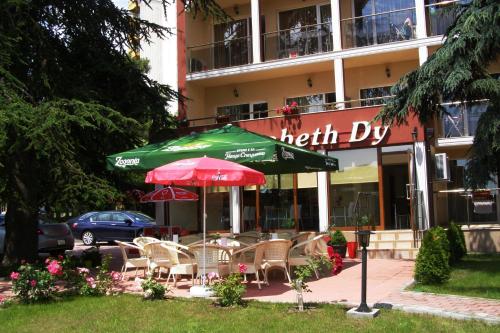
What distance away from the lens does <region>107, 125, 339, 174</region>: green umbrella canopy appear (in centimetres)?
1047

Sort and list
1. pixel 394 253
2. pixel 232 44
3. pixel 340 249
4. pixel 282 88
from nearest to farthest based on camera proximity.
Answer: pixel 394 253 → pixel 340 249 → pixel 282 88 → pixel 232 44

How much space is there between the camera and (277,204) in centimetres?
1866

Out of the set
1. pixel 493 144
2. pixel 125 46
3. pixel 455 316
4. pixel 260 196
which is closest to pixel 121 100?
pixel 125 46

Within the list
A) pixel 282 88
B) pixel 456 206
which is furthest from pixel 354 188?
pixel 282 88

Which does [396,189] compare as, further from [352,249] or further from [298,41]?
[298,41]

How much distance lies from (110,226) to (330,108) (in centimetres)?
1070

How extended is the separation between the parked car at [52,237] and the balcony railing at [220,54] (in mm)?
8059

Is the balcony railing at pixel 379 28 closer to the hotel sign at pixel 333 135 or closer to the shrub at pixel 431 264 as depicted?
the hotel sign at pixel 333 135

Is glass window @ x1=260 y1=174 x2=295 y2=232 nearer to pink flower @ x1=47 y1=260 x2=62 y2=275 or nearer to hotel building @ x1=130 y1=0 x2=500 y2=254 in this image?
hotel building @ x1=130 y1=0 x2=500 y2=254

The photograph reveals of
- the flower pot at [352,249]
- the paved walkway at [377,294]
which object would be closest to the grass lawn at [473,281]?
the paved walkway at [377,294]

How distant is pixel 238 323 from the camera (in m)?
6.88

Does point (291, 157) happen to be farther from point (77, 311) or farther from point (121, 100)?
point (121, 100)

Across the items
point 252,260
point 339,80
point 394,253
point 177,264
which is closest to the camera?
point 177,264

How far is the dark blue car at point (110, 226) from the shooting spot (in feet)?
75.6
